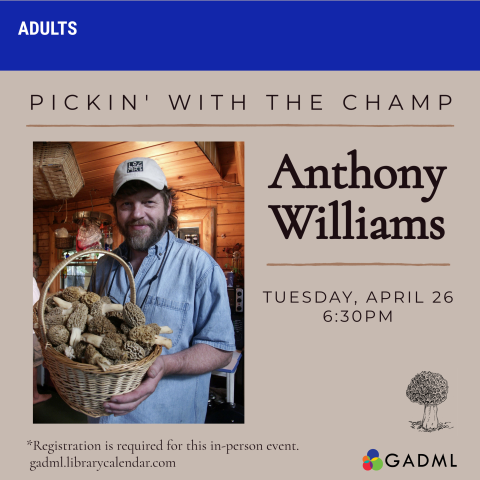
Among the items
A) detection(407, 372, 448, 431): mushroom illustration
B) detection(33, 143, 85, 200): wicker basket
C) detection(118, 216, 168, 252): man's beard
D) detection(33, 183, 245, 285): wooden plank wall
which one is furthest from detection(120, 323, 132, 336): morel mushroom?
detection(33, 183, 245, 285): wooden plank wall

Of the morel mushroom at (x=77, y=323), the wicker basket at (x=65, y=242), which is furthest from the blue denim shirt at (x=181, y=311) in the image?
the wicker basket at (x=65, y=242)

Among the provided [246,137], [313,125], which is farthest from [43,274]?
[313,125]

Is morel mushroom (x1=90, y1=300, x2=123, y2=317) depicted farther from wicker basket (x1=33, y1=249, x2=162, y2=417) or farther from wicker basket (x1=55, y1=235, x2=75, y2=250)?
wicker basket (x1=55, y1=235, x2=75, y2=250)

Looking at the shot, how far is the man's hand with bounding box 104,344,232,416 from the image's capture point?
2.52 ft

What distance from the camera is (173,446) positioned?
1.02 metres

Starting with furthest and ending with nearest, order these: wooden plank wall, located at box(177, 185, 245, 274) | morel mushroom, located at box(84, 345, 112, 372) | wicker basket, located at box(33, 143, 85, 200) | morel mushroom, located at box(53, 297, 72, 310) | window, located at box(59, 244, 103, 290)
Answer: wooden plank wall, located at box(177, 185, 245, 274) < window, located at box(59, 244, 103, 290) < wicker basket, located at box(33, 143, 85, 200) < morel mushroom, located at box(53, 297, 72, 310) < morel mushroom, located at box(84, 345, 112, 372)

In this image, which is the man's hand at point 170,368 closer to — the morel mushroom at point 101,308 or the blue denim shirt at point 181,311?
the blue denim shirt at point 181,311

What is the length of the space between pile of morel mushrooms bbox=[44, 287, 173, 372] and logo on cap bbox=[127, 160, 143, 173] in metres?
0.53

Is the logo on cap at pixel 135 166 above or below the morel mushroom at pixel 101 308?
above

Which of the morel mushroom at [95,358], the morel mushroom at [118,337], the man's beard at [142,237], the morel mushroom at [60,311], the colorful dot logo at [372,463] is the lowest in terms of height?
the colorful dot logo at [372,463]

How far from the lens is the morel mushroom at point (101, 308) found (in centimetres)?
89

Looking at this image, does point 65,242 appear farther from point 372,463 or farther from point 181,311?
point 372,463

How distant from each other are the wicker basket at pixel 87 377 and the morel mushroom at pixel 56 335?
1 cm

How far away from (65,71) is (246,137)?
30.5 inches
